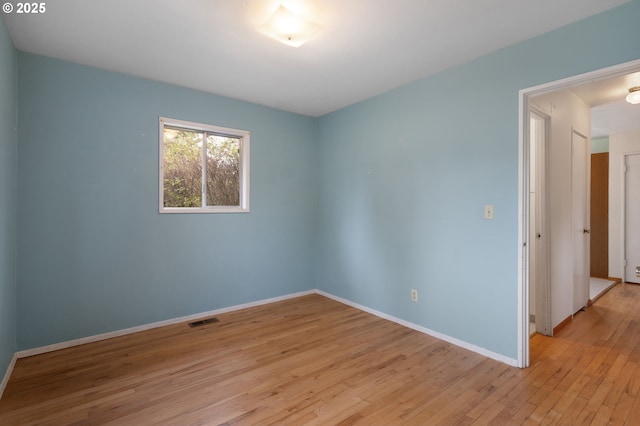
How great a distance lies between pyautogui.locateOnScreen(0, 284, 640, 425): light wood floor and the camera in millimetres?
1902

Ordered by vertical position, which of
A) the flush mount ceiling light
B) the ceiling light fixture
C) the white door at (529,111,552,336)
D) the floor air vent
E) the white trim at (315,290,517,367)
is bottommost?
the floor air vent

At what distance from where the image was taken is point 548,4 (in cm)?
199

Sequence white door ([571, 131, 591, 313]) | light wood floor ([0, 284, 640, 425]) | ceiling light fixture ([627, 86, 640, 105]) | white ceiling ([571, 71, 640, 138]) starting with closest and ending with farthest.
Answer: light wood floor ([0, 284, 640, 425])
white ceiling ([571, 71, 640, 138])
ceiling light fixture ([627, 86, 640, 105])
white door ([571, 131, 591, 313])

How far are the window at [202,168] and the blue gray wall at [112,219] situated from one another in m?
0.10

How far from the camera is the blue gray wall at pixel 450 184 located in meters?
2.36

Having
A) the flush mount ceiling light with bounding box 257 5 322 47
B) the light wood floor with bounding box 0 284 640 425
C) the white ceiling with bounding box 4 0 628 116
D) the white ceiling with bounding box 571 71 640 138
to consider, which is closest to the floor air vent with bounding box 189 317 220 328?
the light wood floor with bounding box 0 284 640 425

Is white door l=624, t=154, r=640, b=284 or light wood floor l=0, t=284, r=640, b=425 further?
white door l=624, t=154, r=640, b=284

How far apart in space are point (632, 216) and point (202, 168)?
22.0 ft

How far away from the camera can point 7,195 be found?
2.37 metres

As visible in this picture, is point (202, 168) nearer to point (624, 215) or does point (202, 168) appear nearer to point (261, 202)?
point (261, 202)

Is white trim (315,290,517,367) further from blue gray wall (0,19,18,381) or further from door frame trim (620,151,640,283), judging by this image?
door frame trim (620,151,640,283)

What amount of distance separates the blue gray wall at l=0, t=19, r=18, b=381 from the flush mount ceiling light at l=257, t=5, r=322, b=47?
183 cm

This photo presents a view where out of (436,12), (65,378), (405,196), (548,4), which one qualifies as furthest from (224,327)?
(548,4)

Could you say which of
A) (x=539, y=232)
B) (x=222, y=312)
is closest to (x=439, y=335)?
(x=539, y=232)
